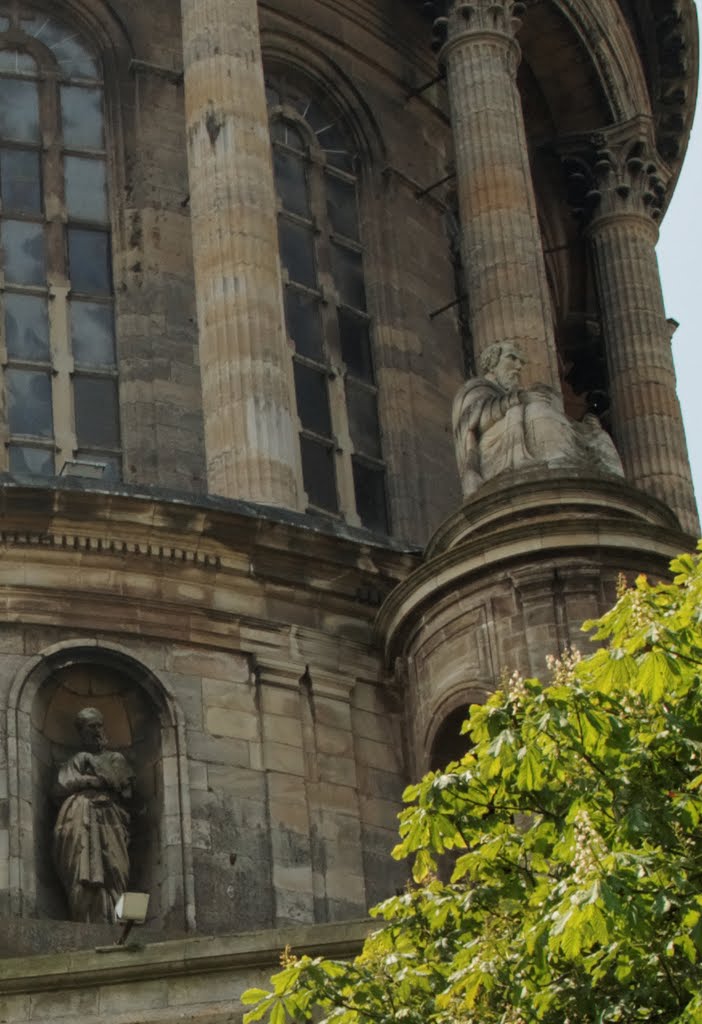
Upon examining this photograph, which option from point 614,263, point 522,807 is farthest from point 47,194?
point 522,807

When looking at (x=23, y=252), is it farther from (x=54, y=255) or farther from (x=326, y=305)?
(x=326, y=305)

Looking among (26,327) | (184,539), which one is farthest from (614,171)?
(184,539)

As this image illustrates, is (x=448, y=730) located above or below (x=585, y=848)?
above

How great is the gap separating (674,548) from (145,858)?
5.63 metres

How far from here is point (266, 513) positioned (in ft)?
111

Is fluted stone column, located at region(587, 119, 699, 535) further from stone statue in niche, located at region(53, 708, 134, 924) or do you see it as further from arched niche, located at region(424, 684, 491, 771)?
stone statue in niche, located at region(53, 708, 134, 924)

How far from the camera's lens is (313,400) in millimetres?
39469

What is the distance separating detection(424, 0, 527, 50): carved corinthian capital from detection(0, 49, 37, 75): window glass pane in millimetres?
4789

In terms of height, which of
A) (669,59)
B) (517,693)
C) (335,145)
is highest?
(669,59)

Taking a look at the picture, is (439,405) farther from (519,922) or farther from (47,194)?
(519,922)

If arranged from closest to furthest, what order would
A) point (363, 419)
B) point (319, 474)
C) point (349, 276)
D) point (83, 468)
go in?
point (83, 468) → point (319, 474) → point (363, 419) → point (349, 276)

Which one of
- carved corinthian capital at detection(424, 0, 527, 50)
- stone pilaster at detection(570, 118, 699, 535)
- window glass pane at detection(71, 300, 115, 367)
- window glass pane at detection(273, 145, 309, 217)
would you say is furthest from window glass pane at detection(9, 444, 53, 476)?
stone pilaster at detection(570, 118, 699, 535)

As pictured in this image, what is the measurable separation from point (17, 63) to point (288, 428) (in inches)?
283

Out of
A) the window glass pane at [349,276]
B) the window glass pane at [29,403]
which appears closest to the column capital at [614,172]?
the window glass pane at [349,276]
